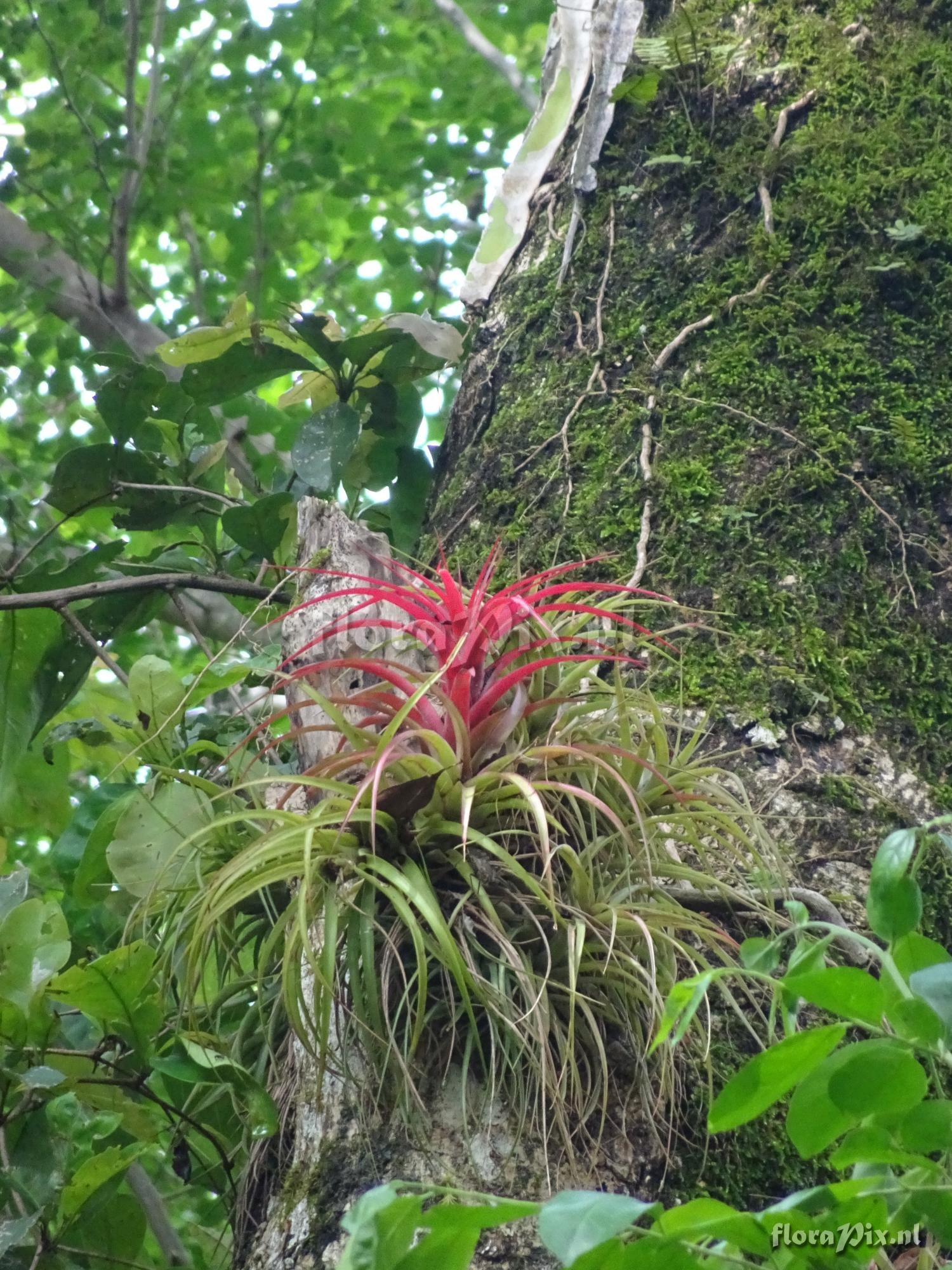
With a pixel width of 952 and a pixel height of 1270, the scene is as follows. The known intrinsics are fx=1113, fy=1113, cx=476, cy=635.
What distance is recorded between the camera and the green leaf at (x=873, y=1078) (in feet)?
1.85

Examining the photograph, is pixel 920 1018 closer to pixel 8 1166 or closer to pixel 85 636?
pixel 8 1166

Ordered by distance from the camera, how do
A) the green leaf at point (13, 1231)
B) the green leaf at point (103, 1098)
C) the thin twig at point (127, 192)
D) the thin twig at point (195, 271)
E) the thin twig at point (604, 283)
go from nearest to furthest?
the green leaf at point (13, 1231)
the green leaf at point (103, 1098)
the thin twig at point (604, 283)
the thin twig at point (127, 192)
the thin twig at point (195, 271)

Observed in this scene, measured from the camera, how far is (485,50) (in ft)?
13.5

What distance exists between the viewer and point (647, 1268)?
1.71 feet

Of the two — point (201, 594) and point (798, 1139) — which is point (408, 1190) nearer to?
point (798, 1139)

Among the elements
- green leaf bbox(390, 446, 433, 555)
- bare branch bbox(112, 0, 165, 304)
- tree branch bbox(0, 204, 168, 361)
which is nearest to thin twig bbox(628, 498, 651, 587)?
green leaf bbox(390, 446, 433, 555)

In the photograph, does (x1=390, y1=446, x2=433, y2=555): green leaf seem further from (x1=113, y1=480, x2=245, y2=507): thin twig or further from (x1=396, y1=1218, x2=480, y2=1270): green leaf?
(x1=396, y1=1218, x2=480, y2=1270): green leaf

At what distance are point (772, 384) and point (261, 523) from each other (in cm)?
82

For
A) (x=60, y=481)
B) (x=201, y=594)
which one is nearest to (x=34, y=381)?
(x=201, y=594)

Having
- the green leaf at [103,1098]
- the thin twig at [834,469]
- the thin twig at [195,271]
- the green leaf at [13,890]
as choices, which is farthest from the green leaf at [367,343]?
the thin twig at [195,271]

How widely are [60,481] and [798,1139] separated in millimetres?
1584

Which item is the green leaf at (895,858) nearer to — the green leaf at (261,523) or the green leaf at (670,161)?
the green leaf at (261,523)

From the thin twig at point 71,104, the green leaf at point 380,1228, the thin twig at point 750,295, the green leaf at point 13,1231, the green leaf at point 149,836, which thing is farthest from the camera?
the thin twig at point 71,104

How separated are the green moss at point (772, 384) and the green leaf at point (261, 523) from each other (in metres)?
0.27
